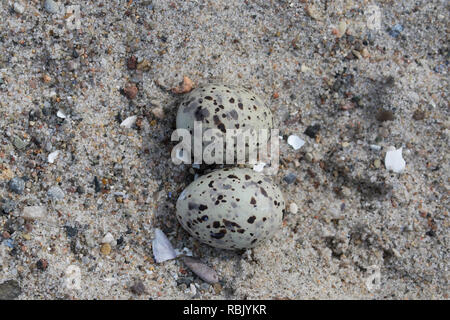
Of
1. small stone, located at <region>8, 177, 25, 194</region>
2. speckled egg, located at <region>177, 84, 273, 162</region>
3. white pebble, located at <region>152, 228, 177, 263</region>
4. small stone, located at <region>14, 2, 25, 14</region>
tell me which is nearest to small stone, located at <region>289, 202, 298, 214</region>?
speckled egg, located at <region>177, 84, 273, 162</region>

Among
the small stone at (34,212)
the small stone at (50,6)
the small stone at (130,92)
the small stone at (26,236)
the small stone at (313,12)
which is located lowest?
the small stone at (26,236)

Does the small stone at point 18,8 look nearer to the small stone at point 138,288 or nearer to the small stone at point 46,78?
the small stone at point 46,78

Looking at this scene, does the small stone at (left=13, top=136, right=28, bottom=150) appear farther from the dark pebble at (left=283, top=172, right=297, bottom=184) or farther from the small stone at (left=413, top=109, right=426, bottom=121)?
the small stone at (left=413, top=109, right=426, bottom=121)

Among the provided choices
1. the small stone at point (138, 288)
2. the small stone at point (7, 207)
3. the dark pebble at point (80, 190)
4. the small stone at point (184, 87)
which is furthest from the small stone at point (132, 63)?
the small stone at point (138, 288)

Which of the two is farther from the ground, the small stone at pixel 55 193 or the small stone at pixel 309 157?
the small stone at pixel 309 157

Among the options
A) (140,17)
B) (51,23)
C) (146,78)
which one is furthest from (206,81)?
(51,23)

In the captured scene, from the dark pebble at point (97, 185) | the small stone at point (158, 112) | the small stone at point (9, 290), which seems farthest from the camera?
the small stone at point (158, 112)
